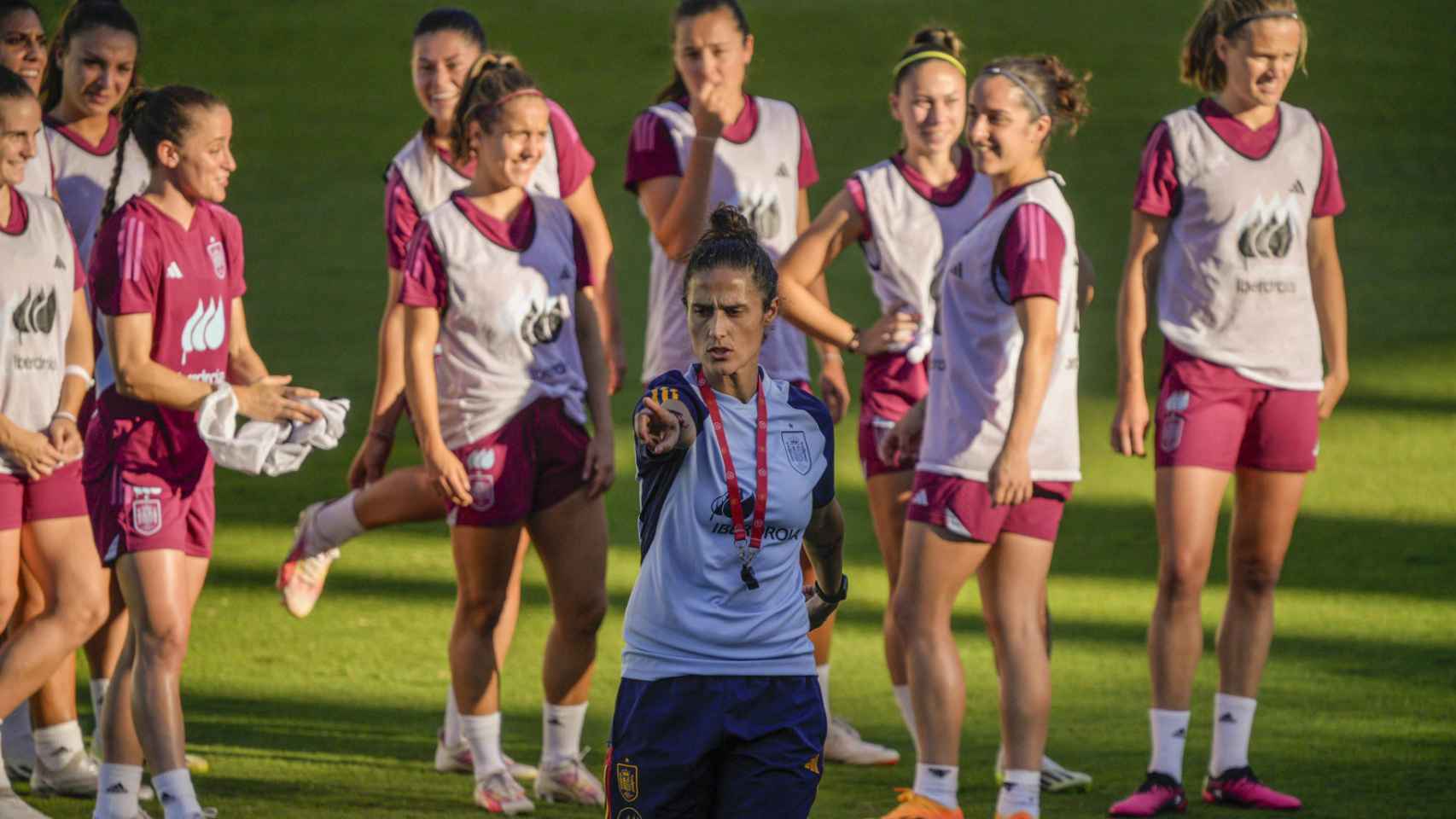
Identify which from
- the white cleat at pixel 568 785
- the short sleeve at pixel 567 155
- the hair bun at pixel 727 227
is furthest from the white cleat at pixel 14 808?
the hair bun at pixel 727 227

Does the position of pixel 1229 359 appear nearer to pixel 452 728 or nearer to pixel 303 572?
pixel 452 728

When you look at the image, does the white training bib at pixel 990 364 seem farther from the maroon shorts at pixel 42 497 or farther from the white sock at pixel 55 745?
the white sock at pixel 55 745

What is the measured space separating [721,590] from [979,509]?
52.5 inches

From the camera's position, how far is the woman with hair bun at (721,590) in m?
2.99

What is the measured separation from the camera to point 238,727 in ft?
17.8

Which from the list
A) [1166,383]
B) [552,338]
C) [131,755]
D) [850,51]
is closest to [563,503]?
[552,338]

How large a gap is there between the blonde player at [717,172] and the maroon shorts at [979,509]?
0.80 metres

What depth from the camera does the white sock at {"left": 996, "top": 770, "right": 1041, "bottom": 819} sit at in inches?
167

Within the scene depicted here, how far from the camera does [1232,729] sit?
4715 mm

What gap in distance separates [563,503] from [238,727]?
1438 millimetres

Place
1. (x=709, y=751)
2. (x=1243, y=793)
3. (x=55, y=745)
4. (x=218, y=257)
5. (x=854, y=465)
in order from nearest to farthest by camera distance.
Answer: (x=709, y=751) → (x=218, y=257) → (x=1243, y=793) → (x=55, y=745) → (x=854, y=465)

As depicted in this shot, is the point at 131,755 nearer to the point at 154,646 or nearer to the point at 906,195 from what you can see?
the point at 154,646

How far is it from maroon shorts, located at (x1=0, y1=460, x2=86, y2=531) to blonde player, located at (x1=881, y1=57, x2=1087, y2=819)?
76.5 inches

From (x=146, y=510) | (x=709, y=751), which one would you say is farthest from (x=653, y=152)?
(x=709, y=751)
